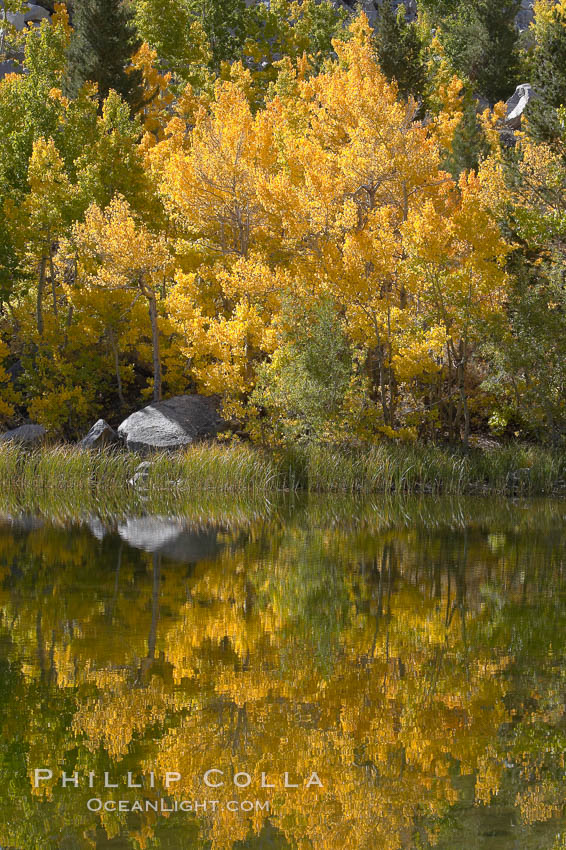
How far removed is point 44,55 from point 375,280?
17963mm

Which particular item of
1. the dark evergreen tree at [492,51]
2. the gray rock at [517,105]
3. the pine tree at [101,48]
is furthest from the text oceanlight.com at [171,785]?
the dark evergreen tree at [492,51]

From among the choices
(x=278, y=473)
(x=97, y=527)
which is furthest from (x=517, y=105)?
(x=97, y=527)

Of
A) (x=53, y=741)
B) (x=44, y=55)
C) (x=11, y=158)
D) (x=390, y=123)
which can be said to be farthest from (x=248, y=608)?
(x=44, y=55)

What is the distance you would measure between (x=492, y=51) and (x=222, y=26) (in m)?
17.7

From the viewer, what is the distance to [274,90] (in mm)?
43844

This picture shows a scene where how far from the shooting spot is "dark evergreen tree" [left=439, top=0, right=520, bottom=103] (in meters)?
51.3

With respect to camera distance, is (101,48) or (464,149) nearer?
(464,149)

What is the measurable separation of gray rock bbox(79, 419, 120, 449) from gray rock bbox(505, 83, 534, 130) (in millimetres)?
31760

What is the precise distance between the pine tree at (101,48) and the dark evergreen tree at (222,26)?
17628 millimetres

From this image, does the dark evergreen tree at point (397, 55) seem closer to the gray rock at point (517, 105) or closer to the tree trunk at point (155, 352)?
the gray rock at point (517, 105)

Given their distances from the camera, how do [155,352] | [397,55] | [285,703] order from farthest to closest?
[397,55] < [155,352] < [285,703]

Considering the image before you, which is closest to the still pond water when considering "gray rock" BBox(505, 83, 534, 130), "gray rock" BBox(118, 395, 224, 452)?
"gray rock" BBox(118, 395, 224, 452)

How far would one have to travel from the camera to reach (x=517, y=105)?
51.4 metres

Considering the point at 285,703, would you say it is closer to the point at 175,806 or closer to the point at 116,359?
the point at 175,806
